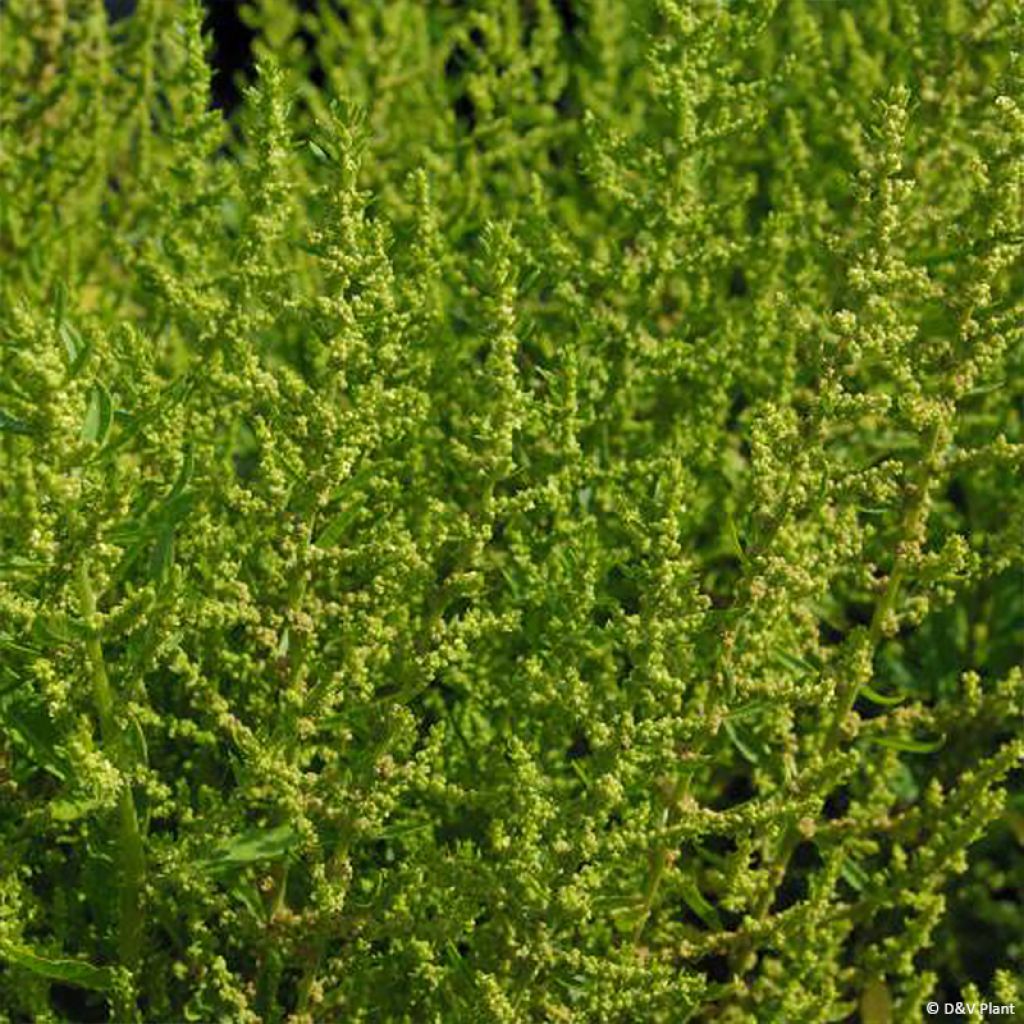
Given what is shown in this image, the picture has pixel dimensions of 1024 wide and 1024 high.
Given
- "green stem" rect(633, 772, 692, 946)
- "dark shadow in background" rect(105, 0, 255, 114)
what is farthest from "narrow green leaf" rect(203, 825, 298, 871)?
"dark shadow in background" rect(105, 0, 255, 114)

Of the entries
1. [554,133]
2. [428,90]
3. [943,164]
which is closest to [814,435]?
[943,164]

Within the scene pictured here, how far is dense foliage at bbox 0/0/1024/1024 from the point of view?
1.65 metres

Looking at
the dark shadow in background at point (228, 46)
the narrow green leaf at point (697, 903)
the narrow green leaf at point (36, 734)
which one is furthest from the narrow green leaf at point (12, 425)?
the dark shadow in background at point (228, 46)

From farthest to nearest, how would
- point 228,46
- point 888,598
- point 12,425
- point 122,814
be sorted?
point 228,46 < point 888,598 < point 122,814 < point 12,425

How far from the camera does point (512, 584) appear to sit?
6.67 ft

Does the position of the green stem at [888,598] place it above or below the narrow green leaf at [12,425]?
below

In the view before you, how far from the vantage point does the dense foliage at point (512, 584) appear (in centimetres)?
165

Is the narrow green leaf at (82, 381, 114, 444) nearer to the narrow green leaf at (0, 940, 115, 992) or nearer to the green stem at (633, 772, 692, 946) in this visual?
the narrow green leaf at (0, 940, 115, 992)

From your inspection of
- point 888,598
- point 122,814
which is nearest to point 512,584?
point 888,598

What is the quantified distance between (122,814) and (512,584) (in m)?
0.57

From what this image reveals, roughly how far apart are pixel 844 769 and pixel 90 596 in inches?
33.0

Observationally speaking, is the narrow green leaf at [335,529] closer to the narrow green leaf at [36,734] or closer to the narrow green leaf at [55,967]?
the narrow green leaf at [36,734]

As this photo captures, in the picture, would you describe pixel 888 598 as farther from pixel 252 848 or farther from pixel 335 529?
pixel 252 848

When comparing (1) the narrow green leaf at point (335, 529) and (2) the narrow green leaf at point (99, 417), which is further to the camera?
(1) the narrow green leaf at point (335, 529)
